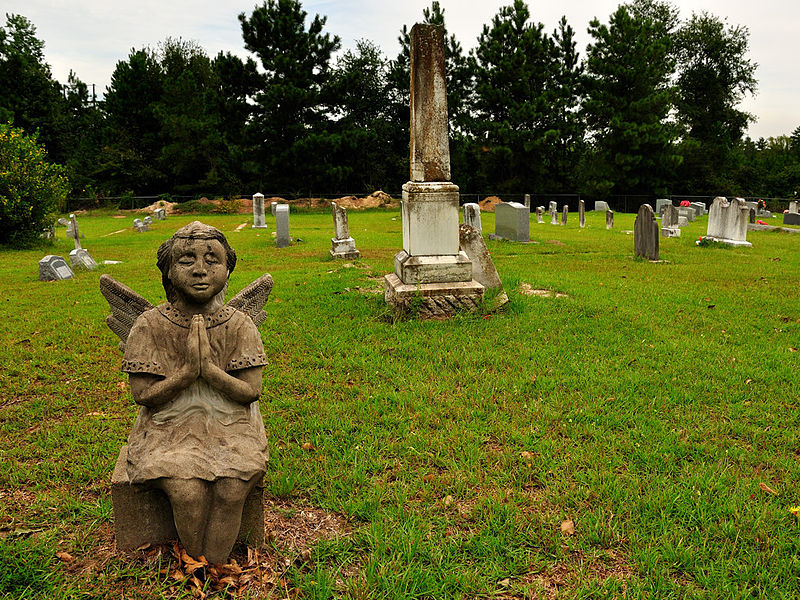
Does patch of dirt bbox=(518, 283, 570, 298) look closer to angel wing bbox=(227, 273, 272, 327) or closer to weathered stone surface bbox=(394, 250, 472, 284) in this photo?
weathered stone surface bbox=(394, 250, 472, 284)

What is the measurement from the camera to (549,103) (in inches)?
1380

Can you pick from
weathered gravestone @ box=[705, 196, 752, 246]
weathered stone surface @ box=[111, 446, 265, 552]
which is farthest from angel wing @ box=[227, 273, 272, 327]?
weathered gravestone @ box=[705, 196, 752, 246]

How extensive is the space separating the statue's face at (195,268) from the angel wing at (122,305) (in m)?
0.36

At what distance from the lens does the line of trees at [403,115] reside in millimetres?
34188

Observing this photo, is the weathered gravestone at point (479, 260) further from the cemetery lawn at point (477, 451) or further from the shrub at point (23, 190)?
the shrub at point (23, 190)

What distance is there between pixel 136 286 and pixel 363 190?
104ft

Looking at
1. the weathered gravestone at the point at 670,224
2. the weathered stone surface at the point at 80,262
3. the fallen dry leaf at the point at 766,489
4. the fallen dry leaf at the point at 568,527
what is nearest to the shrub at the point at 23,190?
the weathered stone surface at the point at 80,262

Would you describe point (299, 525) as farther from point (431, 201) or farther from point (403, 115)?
point (403, 115)

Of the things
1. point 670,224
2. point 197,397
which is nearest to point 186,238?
point 197,397

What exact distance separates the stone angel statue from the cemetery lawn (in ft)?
1.33

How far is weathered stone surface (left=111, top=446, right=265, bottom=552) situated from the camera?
2.43 metres

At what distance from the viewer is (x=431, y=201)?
688cm

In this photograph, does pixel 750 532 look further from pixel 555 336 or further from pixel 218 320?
pixel 555 336

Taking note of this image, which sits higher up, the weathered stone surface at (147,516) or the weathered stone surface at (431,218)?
the weathered stone surface at (431,218)
